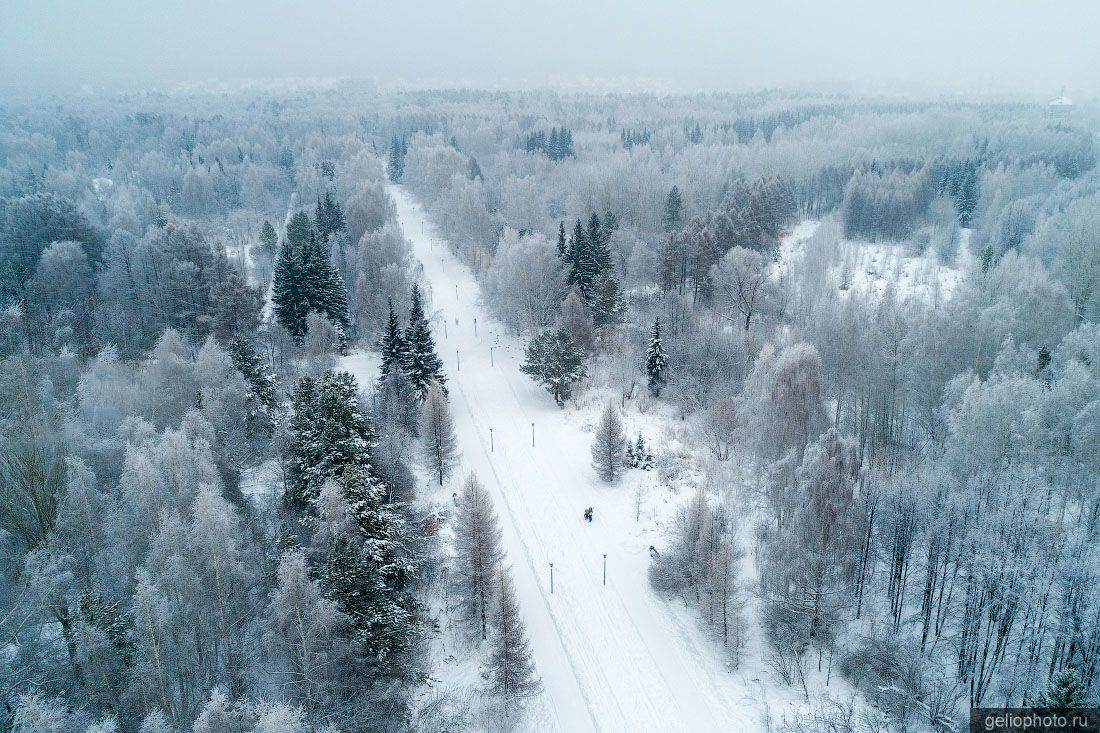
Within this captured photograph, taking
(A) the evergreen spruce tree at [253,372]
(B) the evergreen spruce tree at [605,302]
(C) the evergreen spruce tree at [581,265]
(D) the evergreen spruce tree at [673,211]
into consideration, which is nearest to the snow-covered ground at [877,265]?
(D) the evergreen spruce tree at [673,211]

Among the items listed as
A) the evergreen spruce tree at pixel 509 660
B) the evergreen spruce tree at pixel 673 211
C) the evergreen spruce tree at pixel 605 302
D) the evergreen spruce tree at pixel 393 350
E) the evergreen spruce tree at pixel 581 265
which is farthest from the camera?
the evergreen spruce tree at pixel 673 211

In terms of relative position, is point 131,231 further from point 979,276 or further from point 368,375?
point 979,276

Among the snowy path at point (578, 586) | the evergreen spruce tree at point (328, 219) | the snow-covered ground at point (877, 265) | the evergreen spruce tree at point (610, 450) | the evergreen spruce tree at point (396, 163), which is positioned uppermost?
the evergreen spruce tree at point (396, 163)

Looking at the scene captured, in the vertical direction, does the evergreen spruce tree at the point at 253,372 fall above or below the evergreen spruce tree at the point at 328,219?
→ below

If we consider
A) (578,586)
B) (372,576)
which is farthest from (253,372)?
(578,586)

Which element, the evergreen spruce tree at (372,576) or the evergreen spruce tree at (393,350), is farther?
the evergreen spruce tree at (393,350)

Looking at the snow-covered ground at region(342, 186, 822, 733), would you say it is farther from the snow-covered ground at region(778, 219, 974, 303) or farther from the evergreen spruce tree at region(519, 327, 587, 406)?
the snow-covered ground at region(778, 219, 974, 303)

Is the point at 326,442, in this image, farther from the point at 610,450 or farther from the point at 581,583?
the point at 610,450

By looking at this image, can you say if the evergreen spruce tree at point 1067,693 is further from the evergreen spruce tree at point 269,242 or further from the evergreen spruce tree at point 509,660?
the evergreen spruce tree at point 269,242
